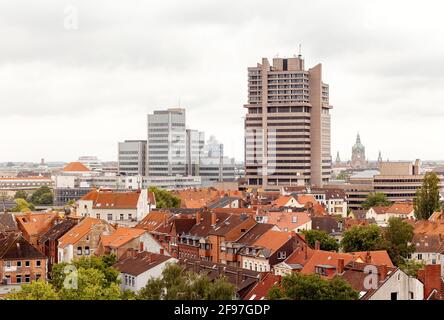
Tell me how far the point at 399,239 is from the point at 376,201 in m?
31.3

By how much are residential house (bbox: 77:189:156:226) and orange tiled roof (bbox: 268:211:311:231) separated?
27.9ft

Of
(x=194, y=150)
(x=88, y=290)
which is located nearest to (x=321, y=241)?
(x=88, y=290)

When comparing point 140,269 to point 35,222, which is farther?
point 35,222

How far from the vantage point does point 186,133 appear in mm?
88000

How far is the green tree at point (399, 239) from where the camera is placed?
28.4 m

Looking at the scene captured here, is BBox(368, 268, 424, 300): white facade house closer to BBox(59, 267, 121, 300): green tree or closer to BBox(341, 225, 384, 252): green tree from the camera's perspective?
BBox(59, 267, 121, 300): green tree

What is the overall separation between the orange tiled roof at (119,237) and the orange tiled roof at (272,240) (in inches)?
170

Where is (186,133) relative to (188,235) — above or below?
above

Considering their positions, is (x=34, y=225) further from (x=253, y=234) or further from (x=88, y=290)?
(x=88, y=290)

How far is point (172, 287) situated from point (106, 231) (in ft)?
48.1

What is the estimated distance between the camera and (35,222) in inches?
1278
